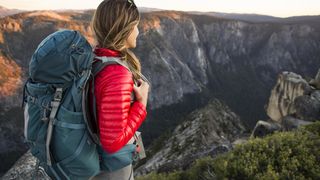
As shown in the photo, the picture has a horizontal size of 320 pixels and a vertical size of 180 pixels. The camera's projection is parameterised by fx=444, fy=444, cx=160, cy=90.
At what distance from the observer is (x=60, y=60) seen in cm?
444

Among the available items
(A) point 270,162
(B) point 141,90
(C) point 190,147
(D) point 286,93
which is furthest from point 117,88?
(D) point 286,93

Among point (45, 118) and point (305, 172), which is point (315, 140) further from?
point (45, 118)

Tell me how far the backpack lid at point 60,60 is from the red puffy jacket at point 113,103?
0.23 m

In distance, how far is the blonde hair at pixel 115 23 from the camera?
4.77 meters

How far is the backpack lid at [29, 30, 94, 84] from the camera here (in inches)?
174

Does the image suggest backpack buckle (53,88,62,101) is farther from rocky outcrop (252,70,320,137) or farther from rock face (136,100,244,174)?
rocky outcrop (252,70,320,137)

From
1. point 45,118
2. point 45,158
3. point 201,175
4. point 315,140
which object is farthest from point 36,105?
point 315,140

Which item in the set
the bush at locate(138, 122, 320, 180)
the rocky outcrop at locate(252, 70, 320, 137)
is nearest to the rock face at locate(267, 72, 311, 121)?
the rocky outcrop at locate(252, 70, 320, 137)

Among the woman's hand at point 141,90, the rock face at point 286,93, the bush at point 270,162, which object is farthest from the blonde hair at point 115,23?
the rock face at point 286,93

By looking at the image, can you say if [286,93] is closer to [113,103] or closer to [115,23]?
[115,23]

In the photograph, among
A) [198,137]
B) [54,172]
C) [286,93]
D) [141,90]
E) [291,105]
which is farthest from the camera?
[286,93]

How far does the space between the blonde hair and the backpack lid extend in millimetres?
365

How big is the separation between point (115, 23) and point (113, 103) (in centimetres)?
92

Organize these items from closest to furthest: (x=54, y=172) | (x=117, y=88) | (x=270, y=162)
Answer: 1. (x=117, y=88)
2. (x=54, y=172)
3. (x=270, y=162)
